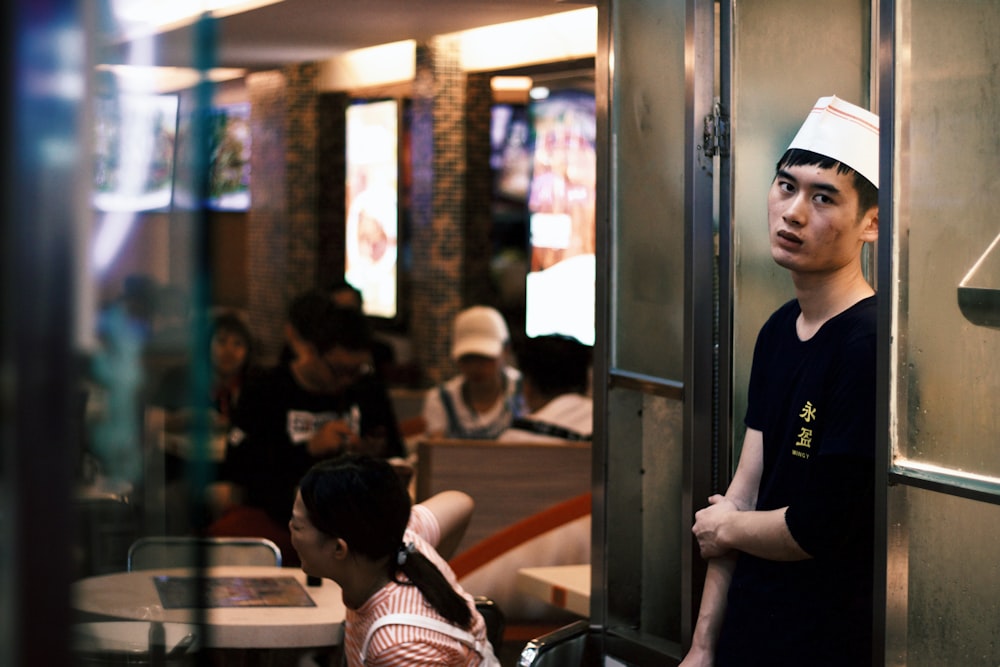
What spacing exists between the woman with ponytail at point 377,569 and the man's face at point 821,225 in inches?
40.9

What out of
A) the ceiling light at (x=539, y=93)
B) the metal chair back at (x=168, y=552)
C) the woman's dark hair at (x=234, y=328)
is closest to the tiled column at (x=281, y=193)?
the ceiling light at (x=539, y=93)

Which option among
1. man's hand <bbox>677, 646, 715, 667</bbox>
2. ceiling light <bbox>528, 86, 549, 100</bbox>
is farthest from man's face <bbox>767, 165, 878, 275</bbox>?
ceiling light <bbox>528, 86, 549, 100</bbox>

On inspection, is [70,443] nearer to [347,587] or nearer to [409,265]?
[347,587]

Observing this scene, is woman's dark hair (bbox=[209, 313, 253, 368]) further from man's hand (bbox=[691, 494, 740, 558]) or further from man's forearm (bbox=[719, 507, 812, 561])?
man's forearm (bbox=[719, 507, 812, 561])

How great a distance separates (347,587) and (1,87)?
2077 millimetres

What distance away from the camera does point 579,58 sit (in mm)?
10219

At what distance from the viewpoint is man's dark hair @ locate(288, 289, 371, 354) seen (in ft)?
15.3

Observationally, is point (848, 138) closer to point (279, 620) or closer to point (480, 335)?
point (279, 620)

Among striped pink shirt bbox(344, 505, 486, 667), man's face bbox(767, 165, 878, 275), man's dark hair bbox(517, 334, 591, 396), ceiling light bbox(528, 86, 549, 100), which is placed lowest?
striped pink shirt bbox(344, 505, 486, 667)

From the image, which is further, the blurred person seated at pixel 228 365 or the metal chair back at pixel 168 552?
the blurred person seated at pixel 228 365

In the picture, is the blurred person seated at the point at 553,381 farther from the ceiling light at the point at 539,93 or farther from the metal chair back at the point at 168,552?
the ceiling light at the point at 539,93

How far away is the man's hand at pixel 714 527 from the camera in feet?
7.75

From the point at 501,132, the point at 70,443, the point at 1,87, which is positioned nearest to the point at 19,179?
the point at 1,87

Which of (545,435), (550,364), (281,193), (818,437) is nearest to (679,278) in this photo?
(818,437)
